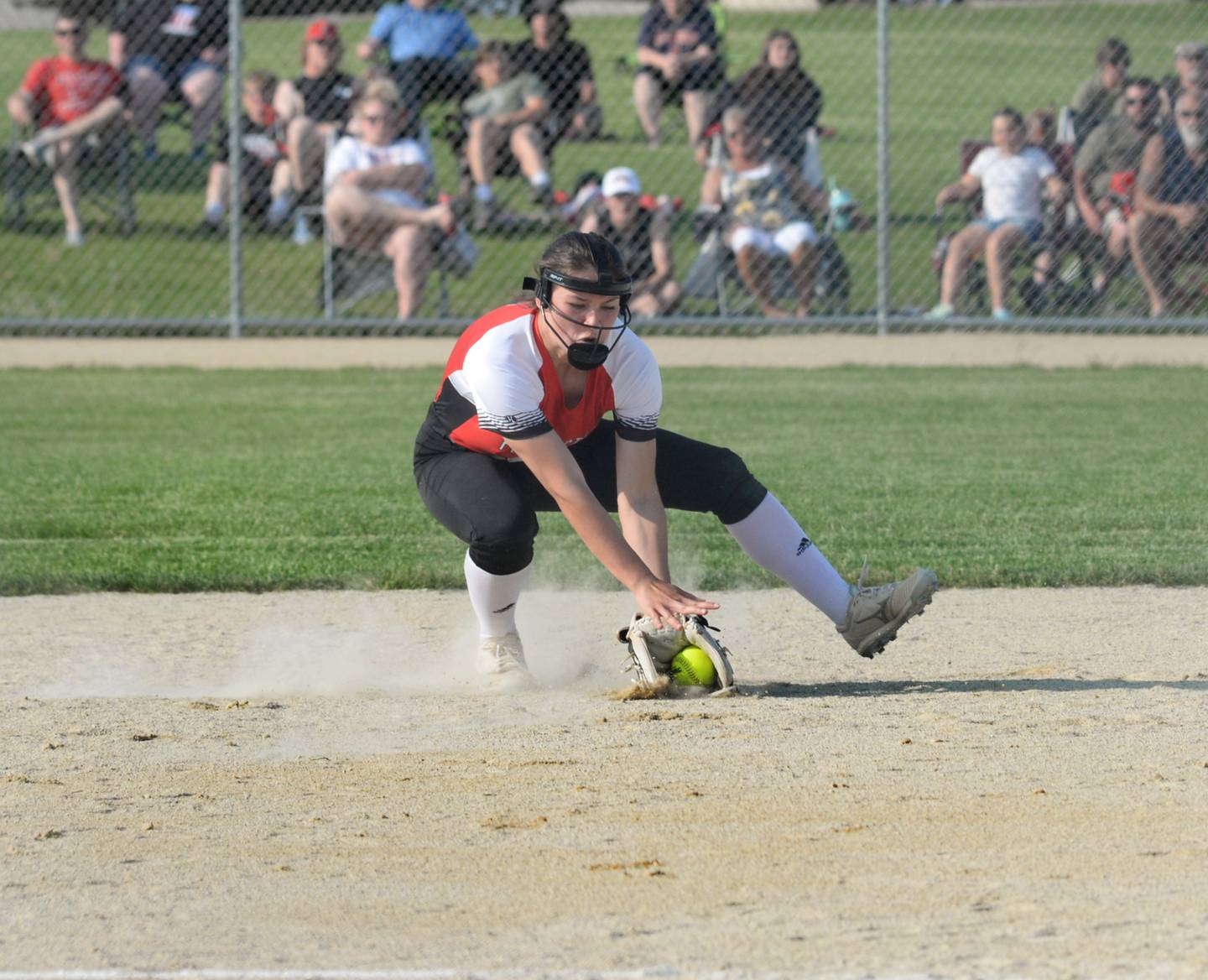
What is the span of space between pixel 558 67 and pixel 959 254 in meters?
3.94

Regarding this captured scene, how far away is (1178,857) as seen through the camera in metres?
3.38

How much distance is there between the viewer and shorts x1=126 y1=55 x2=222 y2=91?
16.5 metres

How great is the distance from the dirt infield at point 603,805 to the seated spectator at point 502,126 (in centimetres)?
896

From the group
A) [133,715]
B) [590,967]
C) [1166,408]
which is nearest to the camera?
[590,967]

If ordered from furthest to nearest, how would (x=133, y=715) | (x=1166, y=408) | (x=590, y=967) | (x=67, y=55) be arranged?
(x=67, y=55) < (x=1166, y=408) < (x=133, y=715) < (x=590, y=967)

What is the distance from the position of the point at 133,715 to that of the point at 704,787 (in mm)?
1706

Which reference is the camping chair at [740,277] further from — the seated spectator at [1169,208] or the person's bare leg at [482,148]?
the seated spectator at [1169,208]

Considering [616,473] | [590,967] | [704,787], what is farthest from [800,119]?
[590,967]

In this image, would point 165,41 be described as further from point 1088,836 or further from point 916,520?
point 1088,836

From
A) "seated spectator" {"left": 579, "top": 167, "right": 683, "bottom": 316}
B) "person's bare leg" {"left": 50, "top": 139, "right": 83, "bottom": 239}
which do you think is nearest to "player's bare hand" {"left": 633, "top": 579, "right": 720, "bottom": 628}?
"seated spectator" {"left": 579, "top": 167, "right": 683, "bottom": 316}

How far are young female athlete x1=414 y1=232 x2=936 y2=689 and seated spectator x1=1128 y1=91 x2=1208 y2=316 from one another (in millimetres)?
8706

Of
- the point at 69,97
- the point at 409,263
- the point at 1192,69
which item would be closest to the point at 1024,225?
the point at 1192,69

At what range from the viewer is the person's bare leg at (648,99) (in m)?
16.4

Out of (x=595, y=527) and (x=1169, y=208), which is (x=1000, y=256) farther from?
(x=595, y=527)
